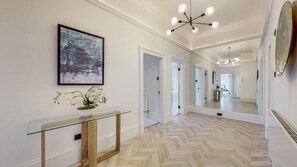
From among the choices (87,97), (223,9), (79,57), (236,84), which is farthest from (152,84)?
(236,84)

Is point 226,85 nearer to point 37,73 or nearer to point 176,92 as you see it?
point 176,92

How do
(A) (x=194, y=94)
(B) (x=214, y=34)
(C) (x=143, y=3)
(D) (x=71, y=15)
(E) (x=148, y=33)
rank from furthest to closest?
(A) (x=194, y=94) < (B) (x=214, y=34) < (E) (x=148, y=33) < (C) (x=143, y=3) < (D) (x=71, y=15)

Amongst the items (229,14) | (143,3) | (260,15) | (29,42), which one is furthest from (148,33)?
(260,15)

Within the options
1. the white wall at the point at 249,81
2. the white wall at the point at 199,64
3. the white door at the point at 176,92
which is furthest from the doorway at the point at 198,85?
the white wall at the point at 249,81

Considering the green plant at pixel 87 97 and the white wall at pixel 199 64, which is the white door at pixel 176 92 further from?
the green plant at pixel 87 97

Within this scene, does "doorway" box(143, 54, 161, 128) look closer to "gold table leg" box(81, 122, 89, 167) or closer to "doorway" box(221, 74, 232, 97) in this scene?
"gold table leg" box(81, 122, 89, 167)

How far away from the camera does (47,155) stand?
192 centimetres

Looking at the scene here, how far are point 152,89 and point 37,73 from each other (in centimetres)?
326

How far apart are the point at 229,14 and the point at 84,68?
13.3 ft

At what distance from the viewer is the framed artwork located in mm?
2037

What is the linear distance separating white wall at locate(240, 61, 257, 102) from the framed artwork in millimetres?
8283

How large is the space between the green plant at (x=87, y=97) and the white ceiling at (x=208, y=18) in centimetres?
158

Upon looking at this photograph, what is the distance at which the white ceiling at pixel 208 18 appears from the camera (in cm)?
324

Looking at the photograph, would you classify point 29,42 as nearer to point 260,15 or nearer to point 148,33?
point 148,33
